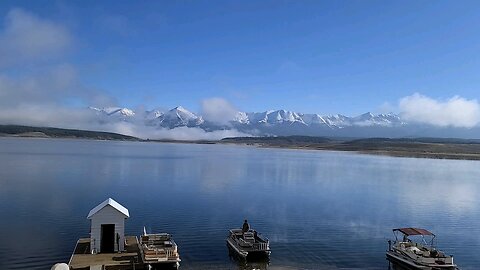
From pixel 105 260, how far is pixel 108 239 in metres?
1.98

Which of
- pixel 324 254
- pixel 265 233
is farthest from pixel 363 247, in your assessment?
pixel 265 233

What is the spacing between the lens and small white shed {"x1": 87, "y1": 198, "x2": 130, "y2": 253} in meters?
24.4

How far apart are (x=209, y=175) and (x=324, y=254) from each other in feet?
161

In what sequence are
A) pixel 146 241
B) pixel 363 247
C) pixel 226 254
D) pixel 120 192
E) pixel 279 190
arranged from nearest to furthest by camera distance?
pixel 146 241 < pixel 226 254 < pixel 363 247 < pixel 120 192 < pixel 279 190

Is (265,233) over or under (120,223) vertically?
under

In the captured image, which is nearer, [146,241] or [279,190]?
[146,241]

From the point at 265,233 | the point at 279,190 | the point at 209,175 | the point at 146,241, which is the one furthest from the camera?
the point at 209,175

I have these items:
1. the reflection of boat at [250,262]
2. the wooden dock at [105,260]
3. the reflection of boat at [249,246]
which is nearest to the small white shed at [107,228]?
the wooden dock at [105,260]

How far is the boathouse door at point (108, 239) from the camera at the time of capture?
24781 millimetres

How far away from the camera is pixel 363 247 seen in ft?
105

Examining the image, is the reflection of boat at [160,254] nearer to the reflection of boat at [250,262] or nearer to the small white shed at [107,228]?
the small white shed at [107,228]

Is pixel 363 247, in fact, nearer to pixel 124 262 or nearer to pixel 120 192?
pixel 124 262

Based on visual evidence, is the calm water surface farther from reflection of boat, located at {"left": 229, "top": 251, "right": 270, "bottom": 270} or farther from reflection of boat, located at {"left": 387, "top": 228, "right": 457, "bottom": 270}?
reflection of boat, located at {"left": 387, "top": 228, "right": 457, "bottom": 270}

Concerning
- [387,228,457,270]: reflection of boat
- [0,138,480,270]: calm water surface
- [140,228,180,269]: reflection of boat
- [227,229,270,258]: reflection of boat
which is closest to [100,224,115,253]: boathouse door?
[140,228,180,269]: reflection of boat
